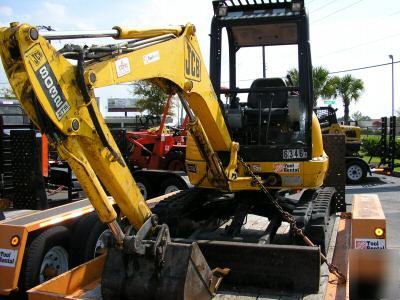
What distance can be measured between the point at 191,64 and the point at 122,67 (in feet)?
3.85

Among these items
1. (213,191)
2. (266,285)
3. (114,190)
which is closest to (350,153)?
(213,191)

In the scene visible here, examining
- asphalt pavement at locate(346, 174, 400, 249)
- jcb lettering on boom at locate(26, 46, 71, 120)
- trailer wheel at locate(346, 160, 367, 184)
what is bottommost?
asphalt pavement at locate(346, 174, 400, 249)

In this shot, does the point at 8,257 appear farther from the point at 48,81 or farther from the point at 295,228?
the point at 295,228

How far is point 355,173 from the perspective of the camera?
1673cm

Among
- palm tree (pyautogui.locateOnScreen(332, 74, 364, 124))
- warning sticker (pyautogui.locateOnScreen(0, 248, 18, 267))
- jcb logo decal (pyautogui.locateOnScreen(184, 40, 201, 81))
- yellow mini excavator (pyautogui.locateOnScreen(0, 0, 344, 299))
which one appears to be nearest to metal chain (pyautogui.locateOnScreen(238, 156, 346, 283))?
yellow mini excavator (pyautogui.locateOnScreen(0, 0, 344, 299))

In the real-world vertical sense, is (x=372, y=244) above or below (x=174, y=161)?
below

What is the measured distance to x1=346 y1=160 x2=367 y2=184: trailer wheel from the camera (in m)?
16.7

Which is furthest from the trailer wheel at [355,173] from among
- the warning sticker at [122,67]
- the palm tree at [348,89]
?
the palm tree at [348,89]

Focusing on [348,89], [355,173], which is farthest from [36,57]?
[348,89]

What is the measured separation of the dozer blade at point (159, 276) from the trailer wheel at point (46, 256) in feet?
3.59

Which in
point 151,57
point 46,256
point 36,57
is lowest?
point 46,256

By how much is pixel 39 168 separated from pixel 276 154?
402 centimetres

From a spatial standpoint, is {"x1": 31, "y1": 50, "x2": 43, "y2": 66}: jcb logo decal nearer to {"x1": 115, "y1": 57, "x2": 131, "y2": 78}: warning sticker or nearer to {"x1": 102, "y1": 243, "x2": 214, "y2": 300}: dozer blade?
{"x1": 115, "y1": 57, "x2": 131, "y2": 78}: warning sticker

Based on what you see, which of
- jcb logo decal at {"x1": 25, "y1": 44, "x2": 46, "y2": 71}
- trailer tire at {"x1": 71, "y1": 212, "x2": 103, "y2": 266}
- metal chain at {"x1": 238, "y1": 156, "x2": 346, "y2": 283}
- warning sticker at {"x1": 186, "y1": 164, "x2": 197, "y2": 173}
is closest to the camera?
jcb logo decal at {"x1": 25, "y1": 44, "x2": 46, "y2": 71}
